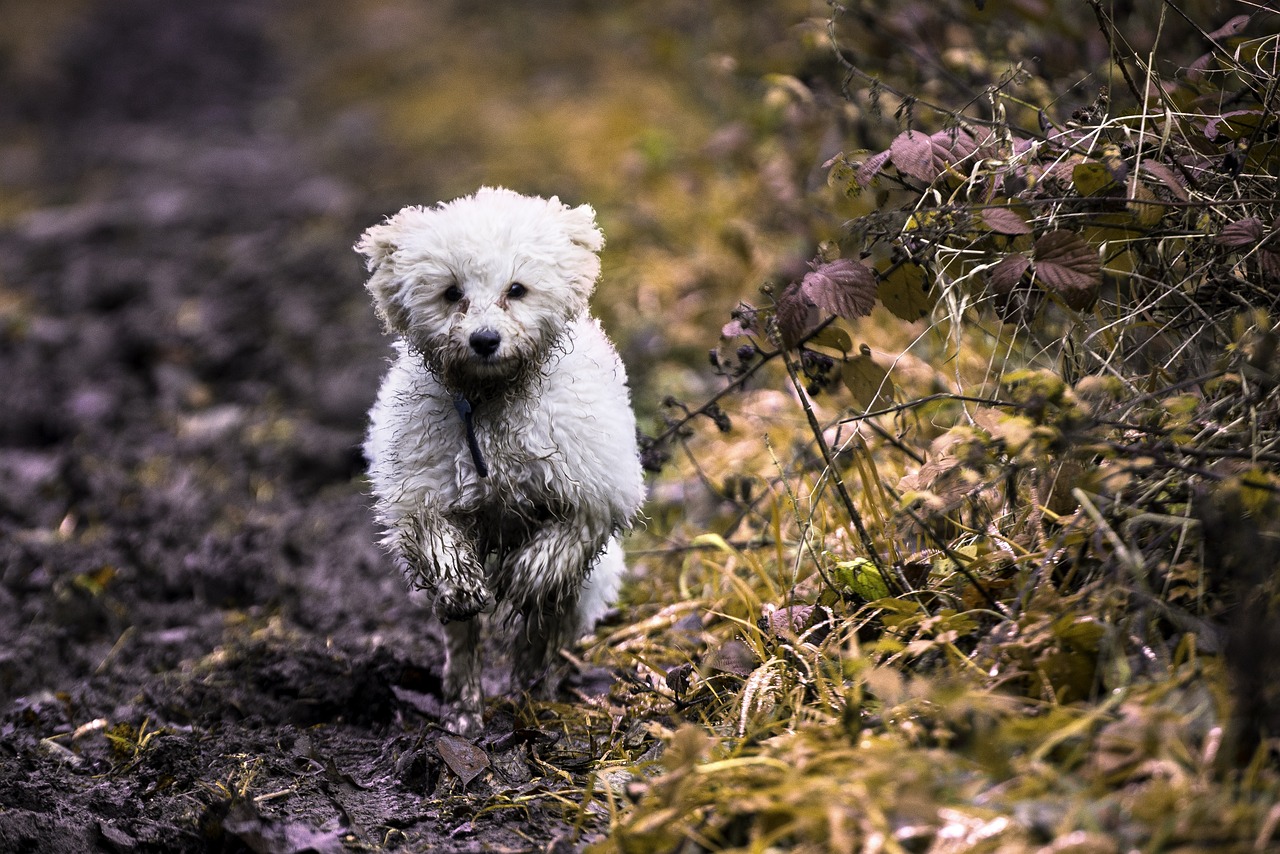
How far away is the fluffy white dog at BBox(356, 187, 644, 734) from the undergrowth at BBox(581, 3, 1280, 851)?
531 millimetres

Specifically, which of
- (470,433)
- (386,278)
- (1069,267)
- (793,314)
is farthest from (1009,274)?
(386,278)

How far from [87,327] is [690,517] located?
16.1 feet

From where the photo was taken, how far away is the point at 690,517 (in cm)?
505

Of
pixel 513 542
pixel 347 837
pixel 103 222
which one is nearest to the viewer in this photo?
pixel 347 837

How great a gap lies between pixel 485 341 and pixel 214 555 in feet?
8.62

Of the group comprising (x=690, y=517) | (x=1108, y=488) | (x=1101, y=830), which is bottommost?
(x=690, y=517)

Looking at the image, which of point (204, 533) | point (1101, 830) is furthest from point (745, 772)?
point (204, 533)

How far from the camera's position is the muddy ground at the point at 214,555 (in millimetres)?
3119

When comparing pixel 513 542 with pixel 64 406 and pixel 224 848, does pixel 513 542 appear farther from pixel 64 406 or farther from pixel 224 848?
pixel 64 406

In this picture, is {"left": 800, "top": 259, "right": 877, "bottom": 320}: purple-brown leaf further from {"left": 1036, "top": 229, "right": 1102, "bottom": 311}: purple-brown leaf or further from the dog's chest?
the dog's chest

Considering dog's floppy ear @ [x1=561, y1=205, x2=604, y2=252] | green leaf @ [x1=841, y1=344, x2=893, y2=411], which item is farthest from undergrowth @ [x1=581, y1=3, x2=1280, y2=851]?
dog's floppy ear @ [x1=561, y1=205, x2=604, y2=252]

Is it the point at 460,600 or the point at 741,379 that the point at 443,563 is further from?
the point at 741,379

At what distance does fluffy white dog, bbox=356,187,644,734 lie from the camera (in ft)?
10.0

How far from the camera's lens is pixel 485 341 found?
9.73ft
